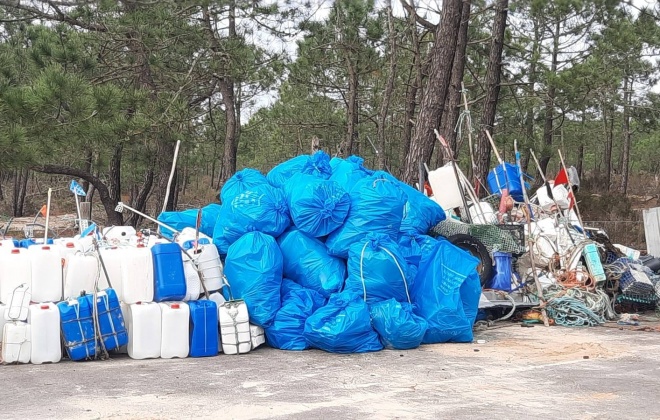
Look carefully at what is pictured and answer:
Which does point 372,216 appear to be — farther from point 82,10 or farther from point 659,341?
point 82,10

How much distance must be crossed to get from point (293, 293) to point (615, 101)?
17.7 metres

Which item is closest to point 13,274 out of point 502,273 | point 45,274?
point 45,274

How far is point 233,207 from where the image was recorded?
279 inches

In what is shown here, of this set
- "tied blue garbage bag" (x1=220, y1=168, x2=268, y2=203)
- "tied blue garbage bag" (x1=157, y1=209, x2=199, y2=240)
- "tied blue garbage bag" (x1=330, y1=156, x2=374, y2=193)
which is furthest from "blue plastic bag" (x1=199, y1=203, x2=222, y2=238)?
"tied blue garbage bag" (x1=330, y1=156, x2=374, y2=193)

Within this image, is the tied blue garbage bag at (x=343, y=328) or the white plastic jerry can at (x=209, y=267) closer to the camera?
the tied blue garbage bag at (x=343, y=328)

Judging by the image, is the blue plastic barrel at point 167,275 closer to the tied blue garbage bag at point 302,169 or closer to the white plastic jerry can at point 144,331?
the white plastic jerry can at point 144,331

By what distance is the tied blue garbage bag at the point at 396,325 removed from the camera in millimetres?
6441

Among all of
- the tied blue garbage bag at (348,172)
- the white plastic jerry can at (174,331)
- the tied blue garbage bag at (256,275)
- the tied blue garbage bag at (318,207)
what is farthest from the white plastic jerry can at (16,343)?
the tied blue garbage bag at (348,172)

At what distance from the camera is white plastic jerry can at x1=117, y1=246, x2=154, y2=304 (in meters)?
6.25

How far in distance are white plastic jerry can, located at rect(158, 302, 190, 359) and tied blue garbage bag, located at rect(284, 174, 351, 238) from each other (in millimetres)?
1486

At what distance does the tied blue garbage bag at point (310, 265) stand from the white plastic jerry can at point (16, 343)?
2411 millimetres

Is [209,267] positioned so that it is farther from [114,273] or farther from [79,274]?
[79,274]

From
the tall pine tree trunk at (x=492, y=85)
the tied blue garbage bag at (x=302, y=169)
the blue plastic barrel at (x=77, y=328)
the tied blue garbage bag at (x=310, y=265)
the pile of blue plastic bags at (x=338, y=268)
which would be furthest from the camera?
the tall pine tree trunk at (x=492, y=85)

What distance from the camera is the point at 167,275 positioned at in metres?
6.27
